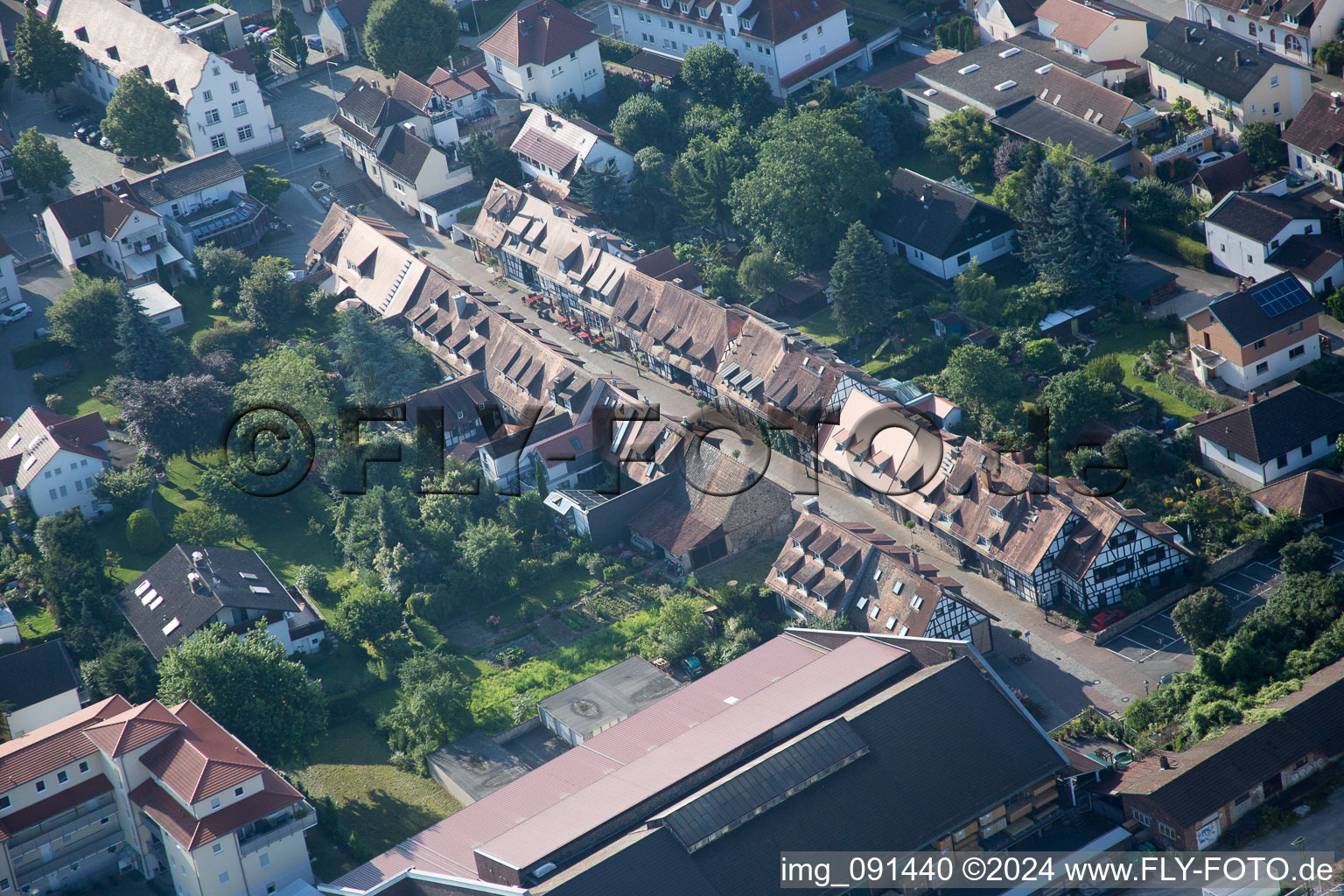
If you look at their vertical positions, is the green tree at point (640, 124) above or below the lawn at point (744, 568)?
above

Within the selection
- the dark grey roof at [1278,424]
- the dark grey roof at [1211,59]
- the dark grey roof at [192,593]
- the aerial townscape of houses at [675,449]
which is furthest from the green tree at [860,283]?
the dark grey roof at [192,593]

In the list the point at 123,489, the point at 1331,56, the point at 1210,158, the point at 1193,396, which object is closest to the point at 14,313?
the point at 123,489

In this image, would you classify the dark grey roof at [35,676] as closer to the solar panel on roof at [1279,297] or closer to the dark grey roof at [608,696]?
the dark grey roof at [608,696]

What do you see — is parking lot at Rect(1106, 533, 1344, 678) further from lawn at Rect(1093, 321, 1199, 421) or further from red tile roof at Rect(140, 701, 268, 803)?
red tile roof at Rect(140, 701, 268, 803)

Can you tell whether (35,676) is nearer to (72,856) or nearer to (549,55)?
(72,856)

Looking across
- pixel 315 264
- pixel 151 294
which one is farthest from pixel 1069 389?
pixel 151 294
